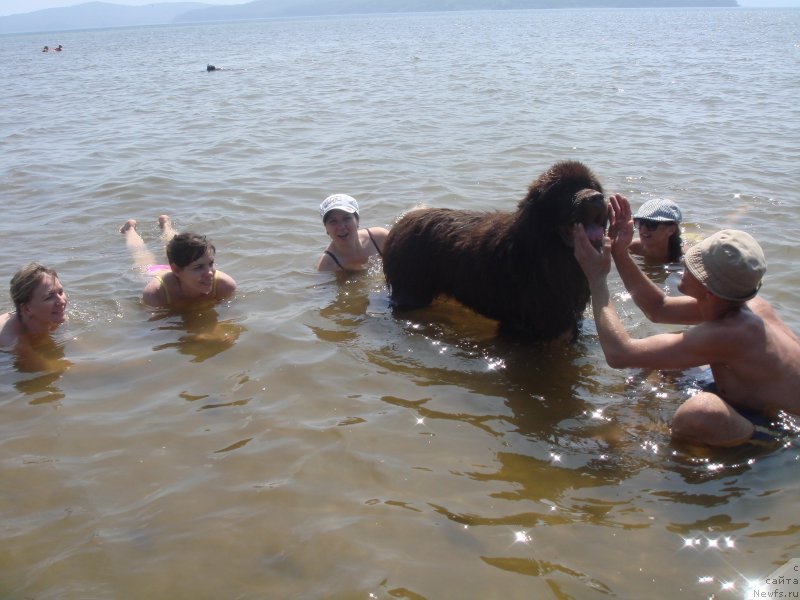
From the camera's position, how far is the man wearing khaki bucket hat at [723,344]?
152 inches

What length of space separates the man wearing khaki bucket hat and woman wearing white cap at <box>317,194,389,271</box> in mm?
3233

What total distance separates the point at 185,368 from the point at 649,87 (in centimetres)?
1772

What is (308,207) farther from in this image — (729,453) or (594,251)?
(729,453)

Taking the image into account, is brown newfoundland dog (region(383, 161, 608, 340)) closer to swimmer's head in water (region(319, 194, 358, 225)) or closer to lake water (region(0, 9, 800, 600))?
lake water (region(0, 9, 800, 600))

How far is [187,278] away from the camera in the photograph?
6668mm

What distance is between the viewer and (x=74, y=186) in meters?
11.5

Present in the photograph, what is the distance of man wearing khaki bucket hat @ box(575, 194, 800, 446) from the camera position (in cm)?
387

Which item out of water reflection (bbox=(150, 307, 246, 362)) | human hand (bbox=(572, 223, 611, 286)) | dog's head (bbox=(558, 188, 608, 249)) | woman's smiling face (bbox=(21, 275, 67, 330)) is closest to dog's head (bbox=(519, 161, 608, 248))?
dog's head (bbox=(558, 188, 608, 249))

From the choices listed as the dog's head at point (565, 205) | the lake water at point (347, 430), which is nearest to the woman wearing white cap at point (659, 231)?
the lake water at point (347, 430)

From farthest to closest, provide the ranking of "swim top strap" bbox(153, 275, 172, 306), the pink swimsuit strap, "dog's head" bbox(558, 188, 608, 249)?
the pink swimsuit strap → "swim top strap" bbox(153, 275, 172, 306) → "dog's head" bbox(558, 188, 608, 249)

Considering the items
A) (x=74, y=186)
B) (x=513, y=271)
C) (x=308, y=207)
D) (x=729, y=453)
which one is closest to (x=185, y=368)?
(x=513, y=271)

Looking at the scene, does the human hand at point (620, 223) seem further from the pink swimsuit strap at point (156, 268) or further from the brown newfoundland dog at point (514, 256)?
the pink swimsuit strap at point (156, 268)

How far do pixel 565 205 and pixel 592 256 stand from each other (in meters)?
0.46

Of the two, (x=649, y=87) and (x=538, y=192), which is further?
(x=649, y=87)
